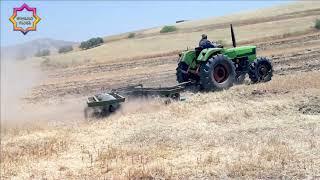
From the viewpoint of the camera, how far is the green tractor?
620 inches

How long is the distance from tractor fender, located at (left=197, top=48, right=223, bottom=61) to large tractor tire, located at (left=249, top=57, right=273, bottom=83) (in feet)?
4.26

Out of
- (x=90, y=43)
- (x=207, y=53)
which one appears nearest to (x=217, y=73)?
(x=207, y=53)

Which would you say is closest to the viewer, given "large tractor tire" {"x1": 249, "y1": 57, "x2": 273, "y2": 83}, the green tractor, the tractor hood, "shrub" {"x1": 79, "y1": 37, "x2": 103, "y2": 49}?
the green tractor

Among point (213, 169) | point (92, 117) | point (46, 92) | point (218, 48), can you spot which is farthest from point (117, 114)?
point (46, 92)

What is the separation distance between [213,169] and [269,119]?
331 centimetres

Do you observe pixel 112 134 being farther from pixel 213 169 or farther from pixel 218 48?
pixel 218 48

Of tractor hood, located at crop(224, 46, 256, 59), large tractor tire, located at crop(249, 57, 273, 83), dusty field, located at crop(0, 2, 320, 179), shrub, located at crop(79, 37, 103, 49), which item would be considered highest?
shrub, located at crop(79, 37, 103, 49)

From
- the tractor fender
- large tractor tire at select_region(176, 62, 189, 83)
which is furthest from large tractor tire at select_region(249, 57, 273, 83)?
large tractor tire at select_region(176, 62, 189, 83)

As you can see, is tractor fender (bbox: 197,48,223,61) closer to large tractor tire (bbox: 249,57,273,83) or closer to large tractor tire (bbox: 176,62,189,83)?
large tractor tire (bbox: 176,62,189,83)

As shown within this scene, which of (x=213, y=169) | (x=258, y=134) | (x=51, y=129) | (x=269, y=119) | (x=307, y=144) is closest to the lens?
(x=213, y=169)

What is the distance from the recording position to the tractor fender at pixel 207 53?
15788 mm

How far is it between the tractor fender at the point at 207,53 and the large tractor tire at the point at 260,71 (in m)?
1.30

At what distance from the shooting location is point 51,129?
1345 centimetres

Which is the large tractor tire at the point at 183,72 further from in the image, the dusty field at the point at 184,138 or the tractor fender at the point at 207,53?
the dusty field at the point at 184,138
